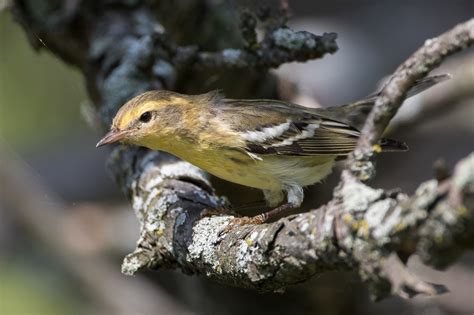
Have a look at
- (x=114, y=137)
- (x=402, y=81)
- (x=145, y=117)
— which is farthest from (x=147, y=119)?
(x=402, y=81)

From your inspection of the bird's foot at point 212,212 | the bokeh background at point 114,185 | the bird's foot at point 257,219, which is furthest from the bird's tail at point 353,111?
the bird's foot at point 212,212

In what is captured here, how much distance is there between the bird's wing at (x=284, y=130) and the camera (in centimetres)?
360

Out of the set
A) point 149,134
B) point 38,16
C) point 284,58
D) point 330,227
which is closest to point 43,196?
point 38,16

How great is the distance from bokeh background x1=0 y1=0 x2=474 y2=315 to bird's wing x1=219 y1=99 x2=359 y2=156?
2.14 ft

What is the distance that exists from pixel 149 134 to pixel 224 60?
53 cm

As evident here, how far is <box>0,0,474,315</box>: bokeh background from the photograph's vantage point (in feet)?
13.9

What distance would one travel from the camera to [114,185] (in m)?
5.96

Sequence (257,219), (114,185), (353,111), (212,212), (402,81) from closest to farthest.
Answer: (402,81) → (212,212) → (257,219) → (353,111) → (114,185)

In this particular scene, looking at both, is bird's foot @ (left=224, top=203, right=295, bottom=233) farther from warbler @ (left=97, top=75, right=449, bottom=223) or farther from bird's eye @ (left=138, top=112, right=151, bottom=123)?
bird's eye @ (left=138, top=112, right=151, bottom=123)

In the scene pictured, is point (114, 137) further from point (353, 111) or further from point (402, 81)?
point (402, 81)

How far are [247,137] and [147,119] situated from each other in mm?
500

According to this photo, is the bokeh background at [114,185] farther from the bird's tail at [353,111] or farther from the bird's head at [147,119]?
the bird's head at [147,119]

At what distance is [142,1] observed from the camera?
437cm

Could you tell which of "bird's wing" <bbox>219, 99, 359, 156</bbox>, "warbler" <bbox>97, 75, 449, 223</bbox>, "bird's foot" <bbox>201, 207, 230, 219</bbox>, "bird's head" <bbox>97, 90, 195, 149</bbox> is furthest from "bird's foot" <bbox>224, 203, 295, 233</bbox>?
"bird's head" <bbox>97, 90, 195, 149</bbox>
